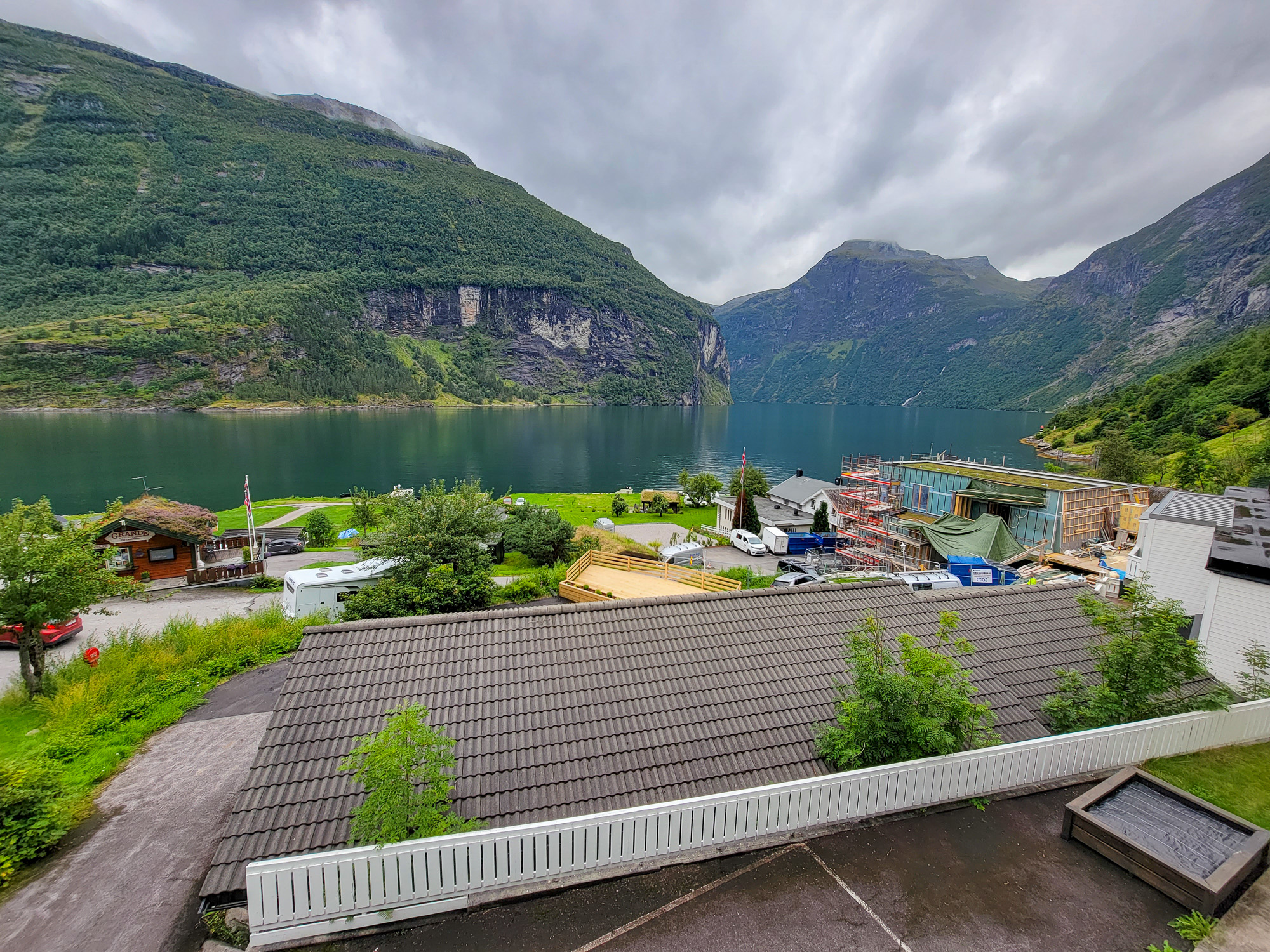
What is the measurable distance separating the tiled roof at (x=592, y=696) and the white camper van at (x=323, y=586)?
10.5 m

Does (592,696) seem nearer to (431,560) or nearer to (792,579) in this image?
(431,560)

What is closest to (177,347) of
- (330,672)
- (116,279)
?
(116,279)

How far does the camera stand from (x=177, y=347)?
137375mm

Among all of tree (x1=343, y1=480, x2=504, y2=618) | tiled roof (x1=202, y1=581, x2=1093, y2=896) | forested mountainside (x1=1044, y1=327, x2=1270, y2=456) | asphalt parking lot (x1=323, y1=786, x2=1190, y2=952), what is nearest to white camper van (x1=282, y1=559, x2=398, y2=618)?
tree (x1=343, y1=480, x2=504, y2=618)

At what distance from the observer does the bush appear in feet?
22.3

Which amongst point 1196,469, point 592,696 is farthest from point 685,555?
point 1196,469

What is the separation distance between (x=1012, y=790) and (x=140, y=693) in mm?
17262

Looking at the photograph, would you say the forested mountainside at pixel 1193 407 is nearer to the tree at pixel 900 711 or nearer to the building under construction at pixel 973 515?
the building under construction at pixel 973 515

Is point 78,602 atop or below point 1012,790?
atop

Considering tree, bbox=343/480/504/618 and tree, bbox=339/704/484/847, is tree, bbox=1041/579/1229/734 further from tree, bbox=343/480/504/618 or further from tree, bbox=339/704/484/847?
tree, bbox=343/480/504/618

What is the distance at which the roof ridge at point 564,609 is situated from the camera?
832 centimetres

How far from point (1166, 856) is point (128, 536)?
35.4 meters

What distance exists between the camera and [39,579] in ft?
37.7

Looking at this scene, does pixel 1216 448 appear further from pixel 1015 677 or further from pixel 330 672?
pixel 330 672
